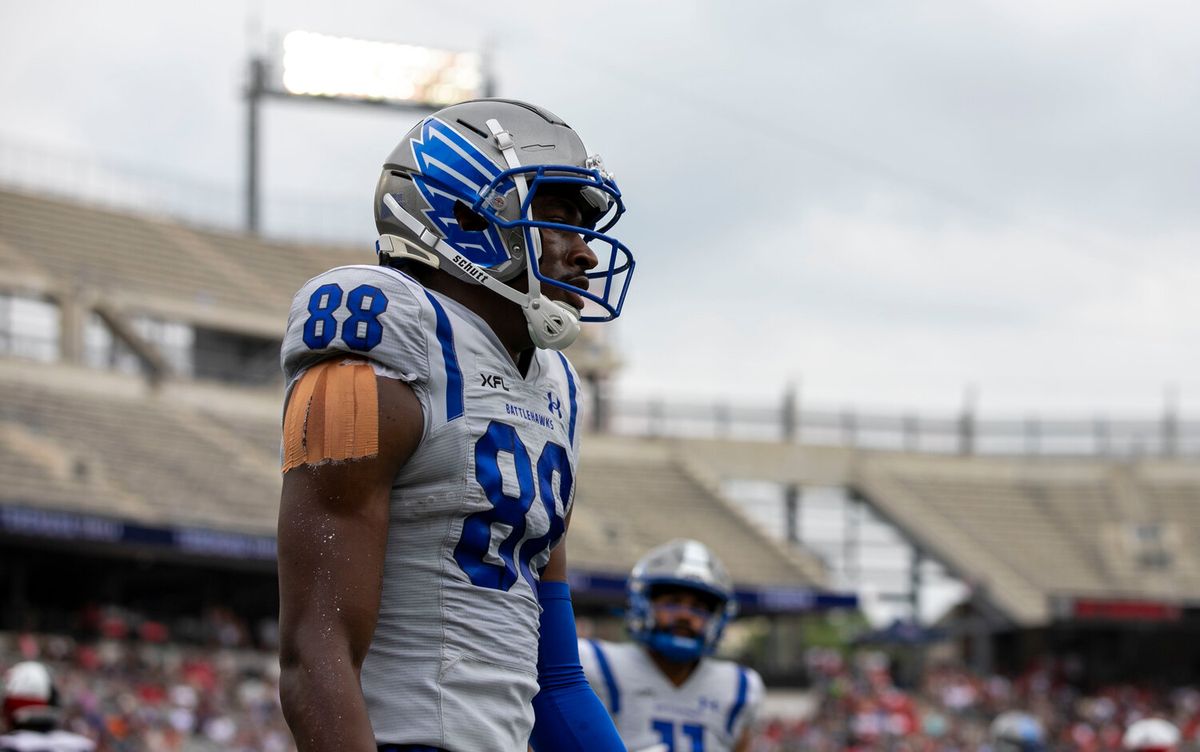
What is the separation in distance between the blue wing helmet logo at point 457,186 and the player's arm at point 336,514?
1.03 ft

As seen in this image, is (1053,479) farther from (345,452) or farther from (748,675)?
(345,452)

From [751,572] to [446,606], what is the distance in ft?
92.6

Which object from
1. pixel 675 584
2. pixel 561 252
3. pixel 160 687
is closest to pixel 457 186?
pixel 561 252

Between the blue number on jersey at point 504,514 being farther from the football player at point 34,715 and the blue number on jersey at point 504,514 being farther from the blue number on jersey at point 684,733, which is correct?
the football player at point 34,715

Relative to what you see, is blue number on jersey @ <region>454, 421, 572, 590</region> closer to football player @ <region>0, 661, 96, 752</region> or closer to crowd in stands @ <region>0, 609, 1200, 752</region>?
football player @ <region>0, 661, 96, 752</region>

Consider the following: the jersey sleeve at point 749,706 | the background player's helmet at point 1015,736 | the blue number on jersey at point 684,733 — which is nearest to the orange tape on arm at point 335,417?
the blue number on jersey at point 684,733

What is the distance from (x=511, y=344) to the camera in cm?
293

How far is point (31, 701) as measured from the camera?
6902 mm

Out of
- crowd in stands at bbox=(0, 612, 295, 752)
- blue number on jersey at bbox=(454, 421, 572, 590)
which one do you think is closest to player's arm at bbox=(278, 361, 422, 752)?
blue number on jersey at bbox=(454, 421, 572, 590)

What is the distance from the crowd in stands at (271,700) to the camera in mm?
18484

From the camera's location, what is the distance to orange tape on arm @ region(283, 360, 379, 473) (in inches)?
104

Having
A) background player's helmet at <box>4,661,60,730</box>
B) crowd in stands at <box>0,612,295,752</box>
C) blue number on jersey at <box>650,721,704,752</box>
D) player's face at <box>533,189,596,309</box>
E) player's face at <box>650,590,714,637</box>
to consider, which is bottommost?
crowd in stands at <box>0,612,295,752</box>

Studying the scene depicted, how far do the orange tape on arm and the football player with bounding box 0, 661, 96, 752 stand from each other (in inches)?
178

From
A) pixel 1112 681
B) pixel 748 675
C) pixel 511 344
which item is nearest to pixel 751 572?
pixel 1112 681
